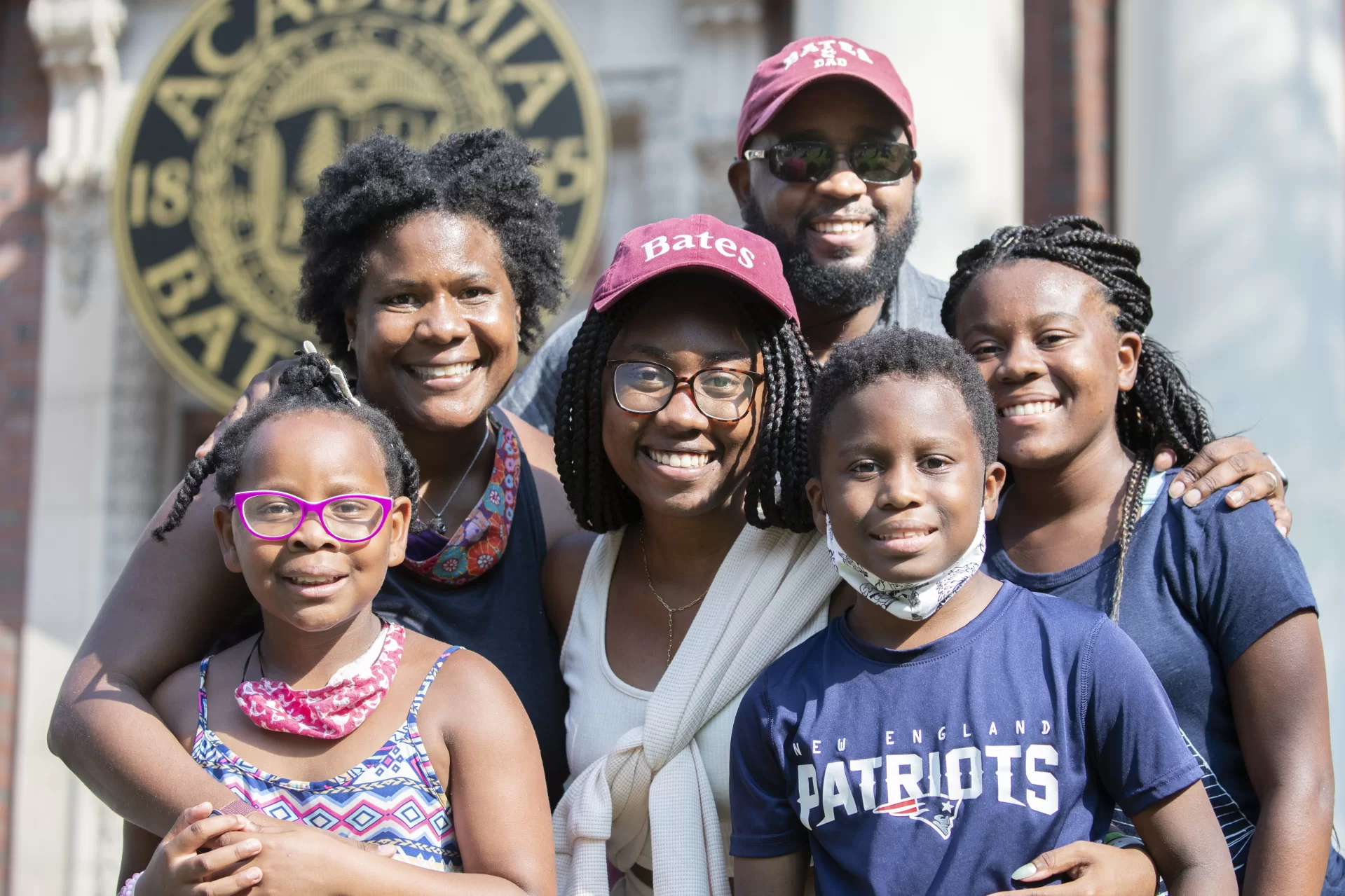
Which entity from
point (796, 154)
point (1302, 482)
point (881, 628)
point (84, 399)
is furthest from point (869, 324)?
point (84, 399)

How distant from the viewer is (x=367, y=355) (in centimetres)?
281

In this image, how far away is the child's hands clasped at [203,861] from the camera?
2.06m

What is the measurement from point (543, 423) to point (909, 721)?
169cm

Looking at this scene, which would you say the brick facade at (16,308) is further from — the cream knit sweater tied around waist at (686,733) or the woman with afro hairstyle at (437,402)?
the cream knit sweater tied around waist at (686,733)

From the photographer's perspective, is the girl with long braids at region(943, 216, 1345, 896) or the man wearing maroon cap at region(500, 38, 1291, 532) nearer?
the girl with long braids at region(943, 216, 1345, 896)

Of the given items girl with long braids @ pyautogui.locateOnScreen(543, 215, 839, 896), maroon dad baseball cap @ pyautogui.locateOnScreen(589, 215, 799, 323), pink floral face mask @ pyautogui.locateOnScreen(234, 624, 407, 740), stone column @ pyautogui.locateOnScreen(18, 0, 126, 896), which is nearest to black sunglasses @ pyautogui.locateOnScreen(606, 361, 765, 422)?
girl with long braids @ pyautogui.locateOnScreen(543, 215, 839, 896)

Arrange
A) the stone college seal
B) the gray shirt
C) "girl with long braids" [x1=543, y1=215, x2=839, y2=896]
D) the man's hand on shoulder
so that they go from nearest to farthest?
the man's hand on shoulder
"girl with long braids" [x1=543, y1=215, x2=839, y2=896]
the gray shirt
the stone college seal

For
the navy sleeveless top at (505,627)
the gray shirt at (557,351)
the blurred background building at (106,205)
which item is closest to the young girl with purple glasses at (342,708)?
the navy sleeveless top at (505,627)

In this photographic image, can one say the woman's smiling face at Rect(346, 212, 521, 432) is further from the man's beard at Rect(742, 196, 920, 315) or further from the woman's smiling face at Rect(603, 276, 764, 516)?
the man's beard at Rect(742, 196, 920, 315)

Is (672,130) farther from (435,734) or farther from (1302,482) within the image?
(435,734)

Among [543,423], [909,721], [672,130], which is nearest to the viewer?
[909,721]

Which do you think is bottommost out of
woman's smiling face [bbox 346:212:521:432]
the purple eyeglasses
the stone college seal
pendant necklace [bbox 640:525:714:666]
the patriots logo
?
the patriots logo

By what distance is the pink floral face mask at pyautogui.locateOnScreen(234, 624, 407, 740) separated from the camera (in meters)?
2.29

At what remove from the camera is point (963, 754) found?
213 cm
